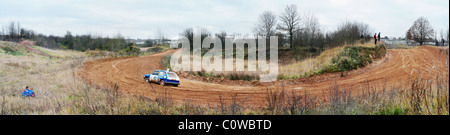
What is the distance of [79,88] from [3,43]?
4305 millimetres

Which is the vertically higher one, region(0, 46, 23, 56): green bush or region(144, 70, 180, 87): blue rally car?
region(0, 46, 23, 56): green bush

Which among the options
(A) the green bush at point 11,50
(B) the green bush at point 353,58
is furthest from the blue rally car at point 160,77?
(B) the green bush at point 353,58

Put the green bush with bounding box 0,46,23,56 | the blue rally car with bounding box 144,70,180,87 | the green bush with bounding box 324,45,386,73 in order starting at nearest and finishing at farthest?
the blue rally car with bounding box 144,70,180,87, the green bush with bounding box 0,46,23,56, the green bush with bounding box 324,45,386,73

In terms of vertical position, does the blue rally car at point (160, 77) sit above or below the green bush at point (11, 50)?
below

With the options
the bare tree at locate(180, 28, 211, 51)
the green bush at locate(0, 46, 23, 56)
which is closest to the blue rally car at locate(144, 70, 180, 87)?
the bare tree at locate(180, 28, 211, 51)

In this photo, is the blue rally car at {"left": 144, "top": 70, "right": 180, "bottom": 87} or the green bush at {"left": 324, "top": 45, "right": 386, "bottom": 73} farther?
the green bush at {"left": 324, "top": 45, "right": 386, "bottom": 73}

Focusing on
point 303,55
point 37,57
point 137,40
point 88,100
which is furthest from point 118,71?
point 303,55

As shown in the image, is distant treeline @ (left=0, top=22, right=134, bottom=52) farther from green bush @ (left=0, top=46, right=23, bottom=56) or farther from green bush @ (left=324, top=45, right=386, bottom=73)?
green bush @ (left=324, top=45, right=386, bottom=73)

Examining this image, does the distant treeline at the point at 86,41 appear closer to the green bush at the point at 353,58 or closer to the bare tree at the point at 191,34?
the bare tree at the point at 191,34

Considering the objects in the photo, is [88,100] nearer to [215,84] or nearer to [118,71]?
[118,71]

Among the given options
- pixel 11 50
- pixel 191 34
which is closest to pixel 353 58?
pixel 191 34

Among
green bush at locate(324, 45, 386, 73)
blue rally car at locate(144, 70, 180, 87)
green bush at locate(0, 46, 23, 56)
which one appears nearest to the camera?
blue rally car at locate(144, 70, 180, 87)

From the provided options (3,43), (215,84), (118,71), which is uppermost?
(3,43)
